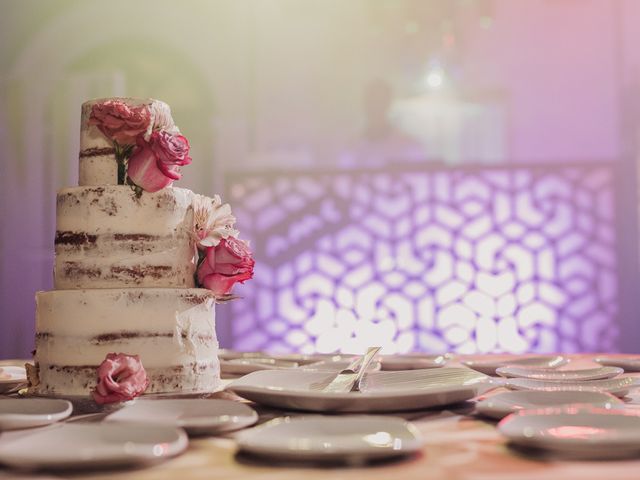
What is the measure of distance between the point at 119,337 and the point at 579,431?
61cm

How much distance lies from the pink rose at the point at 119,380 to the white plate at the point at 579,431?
44 centimetres

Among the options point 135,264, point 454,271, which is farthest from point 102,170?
point 454,271

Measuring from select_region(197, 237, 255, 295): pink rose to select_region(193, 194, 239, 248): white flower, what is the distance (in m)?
0.02

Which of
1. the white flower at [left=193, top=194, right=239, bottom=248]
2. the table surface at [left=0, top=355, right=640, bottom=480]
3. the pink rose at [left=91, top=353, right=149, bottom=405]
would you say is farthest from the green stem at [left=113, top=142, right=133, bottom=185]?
the table surface at [left=0, top=355, right=640, bottom=480]

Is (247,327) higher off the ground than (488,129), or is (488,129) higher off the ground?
(488,129)

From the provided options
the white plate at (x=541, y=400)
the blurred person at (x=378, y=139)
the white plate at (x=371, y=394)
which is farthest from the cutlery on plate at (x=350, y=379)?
the blurred person at (x=378, y=139)

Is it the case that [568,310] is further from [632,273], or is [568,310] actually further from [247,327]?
[247,327]

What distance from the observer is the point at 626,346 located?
15.3 feet

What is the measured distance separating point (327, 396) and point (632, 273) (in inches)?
164

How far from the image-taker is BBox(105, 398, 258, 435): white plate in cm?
79

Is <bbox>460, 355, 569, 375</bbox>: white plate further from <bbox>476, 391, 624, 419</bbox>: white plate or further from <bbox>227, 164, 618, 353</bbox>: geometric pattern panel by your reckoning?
<bbox>227, 164, 618, 353</bbox>: geometric pattern panel

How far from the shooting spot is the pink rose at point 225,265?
1172 millimetres

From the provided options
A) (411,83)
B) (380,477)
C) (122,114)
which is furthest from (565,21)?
(380,477)

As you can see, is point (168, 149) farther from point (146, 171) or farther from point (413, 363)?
point (413, 363)
